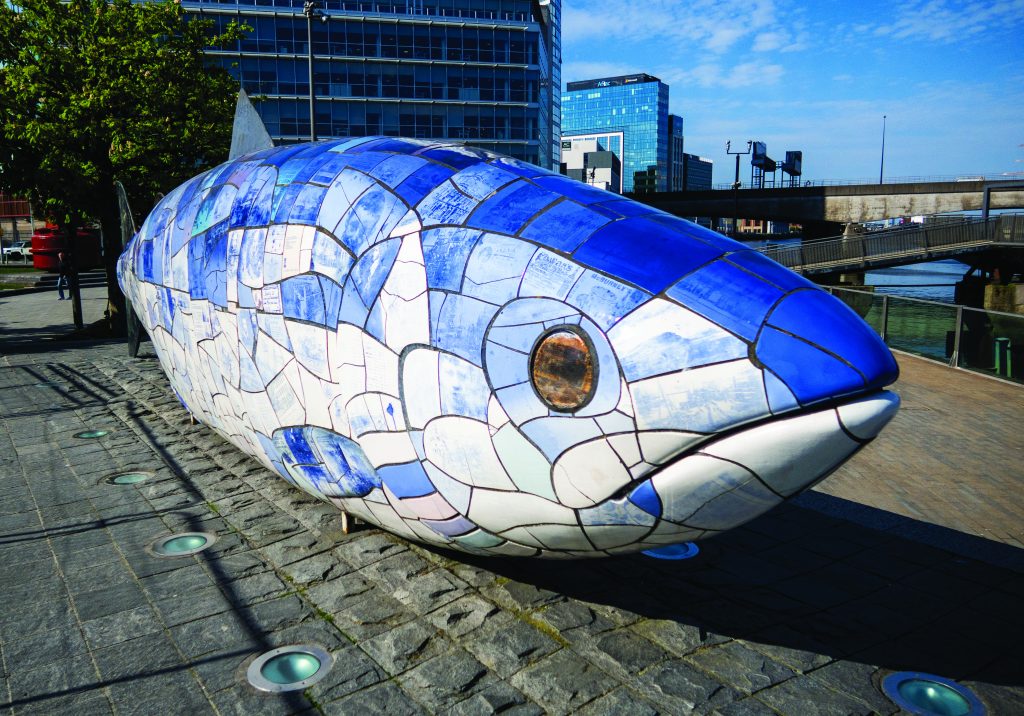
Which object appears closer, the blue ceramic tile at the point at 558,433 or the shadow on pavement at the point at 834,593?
the blue ceramic tile at the point at 558,433

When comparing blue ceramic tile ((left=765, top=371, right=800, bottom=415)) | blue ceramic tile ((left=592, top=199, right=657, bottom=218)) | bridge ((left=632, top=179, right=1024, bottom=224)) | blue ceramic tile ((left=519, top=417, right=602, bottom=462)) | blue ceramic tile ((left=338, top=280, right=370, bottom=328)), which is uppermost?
bridge ((left=632, top=179, right=1024, bottom=224))

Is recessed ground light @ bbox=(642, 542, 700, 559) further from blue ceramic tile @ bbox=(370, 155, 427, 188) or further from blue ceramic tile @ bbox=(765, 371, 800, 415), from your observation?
blue ceramic tile @ bbox=(370, 155, 427, 188)

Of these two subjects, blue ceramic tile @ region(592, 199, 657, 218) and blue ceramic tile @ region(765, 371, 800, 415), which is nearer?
blue ceramic tile @ region(765, 371, 800, 415)

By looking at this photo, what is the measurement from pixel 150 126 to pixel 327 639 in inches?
595

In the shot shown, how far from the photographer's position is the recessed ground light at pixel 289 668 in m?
4.37

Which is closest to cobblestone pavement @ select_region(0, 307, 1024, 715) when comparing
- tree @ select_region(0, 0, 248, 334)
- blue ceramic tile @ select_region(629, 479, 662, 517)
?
blue ceramic tile @ select_region(629, 479, 662, 517)

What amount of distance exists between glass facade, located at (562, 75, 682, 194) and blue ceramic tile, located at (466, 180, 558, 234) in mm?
168313

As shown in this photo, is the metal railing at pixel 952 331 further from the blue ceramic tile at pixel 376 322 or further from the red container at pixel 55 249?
the red container at pixel 55 249

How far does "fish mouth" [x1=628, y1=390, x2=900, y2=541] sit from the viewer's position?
3.30 metres

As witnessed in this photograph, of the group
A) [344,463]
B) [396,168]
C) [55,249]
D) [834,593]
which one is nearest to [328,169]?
[396,168]

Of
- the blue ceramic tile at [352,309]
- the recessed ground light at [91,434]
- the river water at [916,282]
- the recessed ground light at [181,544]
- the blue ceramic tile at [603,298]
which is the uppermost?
the blue ceramic tile at [603,298]

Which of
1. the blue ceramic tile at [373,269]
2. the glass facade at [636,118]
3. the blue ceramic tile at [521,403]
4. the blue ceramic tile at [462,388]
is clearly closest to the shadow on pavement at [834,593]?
the blue ceramic tile at [462,388]

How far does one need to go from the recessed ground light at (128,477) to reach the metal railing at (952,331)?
10470 mm

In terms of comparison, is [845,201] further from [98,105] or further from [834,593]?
[834,593]
